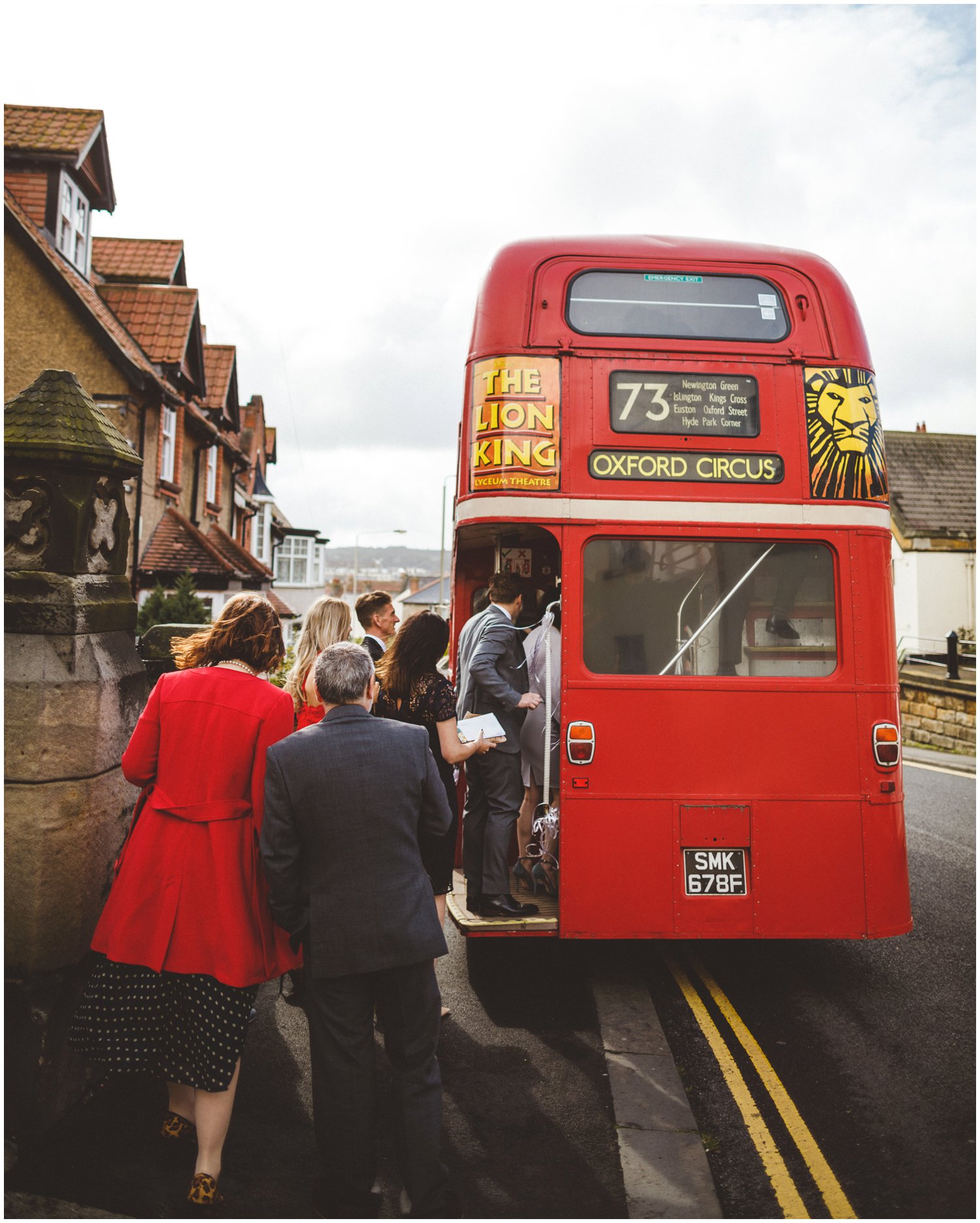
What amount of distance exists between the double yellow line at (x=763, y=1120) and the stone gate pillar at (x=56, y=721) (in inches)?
109

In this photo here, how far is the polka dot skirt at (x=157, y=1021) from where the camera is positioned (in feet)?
10.6

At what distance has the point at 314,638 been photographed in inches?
194

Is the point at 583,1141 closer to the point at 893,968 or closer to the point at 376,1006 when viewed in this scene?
the point at 376,1006

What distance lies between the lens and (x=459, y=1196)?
10.6 feet

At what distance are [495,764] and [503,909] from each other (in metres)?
0.80

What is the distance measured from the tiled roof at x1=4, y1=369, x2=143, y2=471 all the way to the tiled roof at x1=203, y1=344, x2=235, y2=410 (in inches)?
866

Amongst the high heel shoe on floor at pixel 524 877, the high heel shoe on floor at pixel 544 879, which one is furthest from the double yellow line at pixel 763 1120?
the high heel shoe on floor at pixel 524 877

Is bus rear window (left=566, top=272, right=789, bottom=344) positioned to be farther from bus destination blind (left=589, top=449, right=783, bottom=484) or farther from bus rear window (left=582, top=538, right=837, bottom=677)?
bus rear window (left=582, top=538, right=837, bottom=677)

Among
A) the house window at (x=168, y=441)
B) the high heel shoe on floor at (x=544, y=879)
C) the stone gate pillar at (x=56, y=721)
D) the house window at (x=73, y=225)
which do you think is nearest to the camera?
the stone gate pillar at (x=56, y=721)

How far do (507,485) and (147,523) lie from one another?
16.5 meters

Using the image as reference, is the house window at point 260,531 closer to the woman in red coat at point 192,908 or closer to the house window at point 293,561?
the house window at point 293,561

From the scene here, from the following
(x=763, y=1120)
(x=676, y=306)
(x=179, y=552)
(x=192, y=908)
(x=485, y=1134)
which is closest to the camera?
(x=192, y=908)

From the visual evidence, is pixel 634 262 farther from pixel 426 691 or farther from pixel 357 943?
pixel 357 943

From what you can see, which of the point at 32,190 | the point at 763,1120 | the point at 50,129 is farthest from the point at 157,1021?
the point at 50,129
